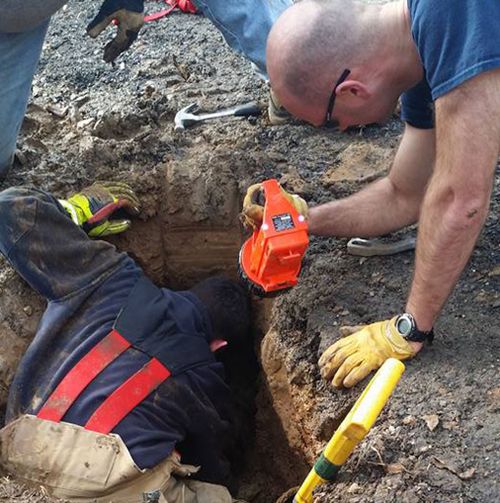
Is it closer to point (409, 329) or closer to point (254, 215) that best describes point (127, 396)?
point (254, 215)

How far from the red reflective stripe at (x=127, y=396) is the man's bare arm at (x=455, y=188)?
966 mm

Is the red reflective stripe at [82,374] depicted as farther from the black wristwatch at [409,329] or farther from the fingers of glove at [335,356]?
the black wristwatch at [409,329]

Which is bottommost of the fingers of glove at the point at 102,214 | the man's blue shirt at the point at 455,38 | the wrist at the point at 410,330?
the wrist at the point at 410,330

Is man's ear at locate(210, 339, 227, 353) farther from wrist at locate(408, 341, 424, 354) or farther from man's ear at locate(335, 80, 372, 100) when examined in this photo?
man's ear at locate(335, 80, 372, 100)

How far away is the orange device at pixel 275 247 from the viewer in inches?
106

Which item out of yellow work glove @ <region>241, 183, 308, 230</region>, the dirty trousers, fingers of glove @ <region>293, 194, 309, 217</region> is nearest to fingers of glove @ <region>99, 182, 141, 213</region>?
yellow work glove @ <region>241, 183, 308, 230</region>

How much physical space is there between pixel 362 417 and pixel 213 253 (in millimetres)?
1811

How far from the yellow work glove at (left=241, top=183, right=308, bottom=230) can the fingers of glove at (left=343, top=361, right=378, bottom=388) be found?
0.68 meters

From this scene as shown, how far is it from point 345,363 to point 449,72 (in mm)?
977

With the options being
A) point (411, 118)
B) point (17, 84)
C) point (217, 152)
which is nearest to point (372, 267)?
point (411, 118)

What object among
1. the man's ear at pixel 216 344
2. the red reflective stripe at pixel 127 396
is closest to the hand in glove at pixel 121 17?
the man's ear at pixel 216 344

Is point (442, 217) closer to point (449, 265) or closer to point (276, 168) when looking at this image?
point (449, 265)

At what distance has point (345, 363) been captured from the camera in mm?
2508

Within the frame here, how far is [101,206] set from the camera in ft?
10.8
